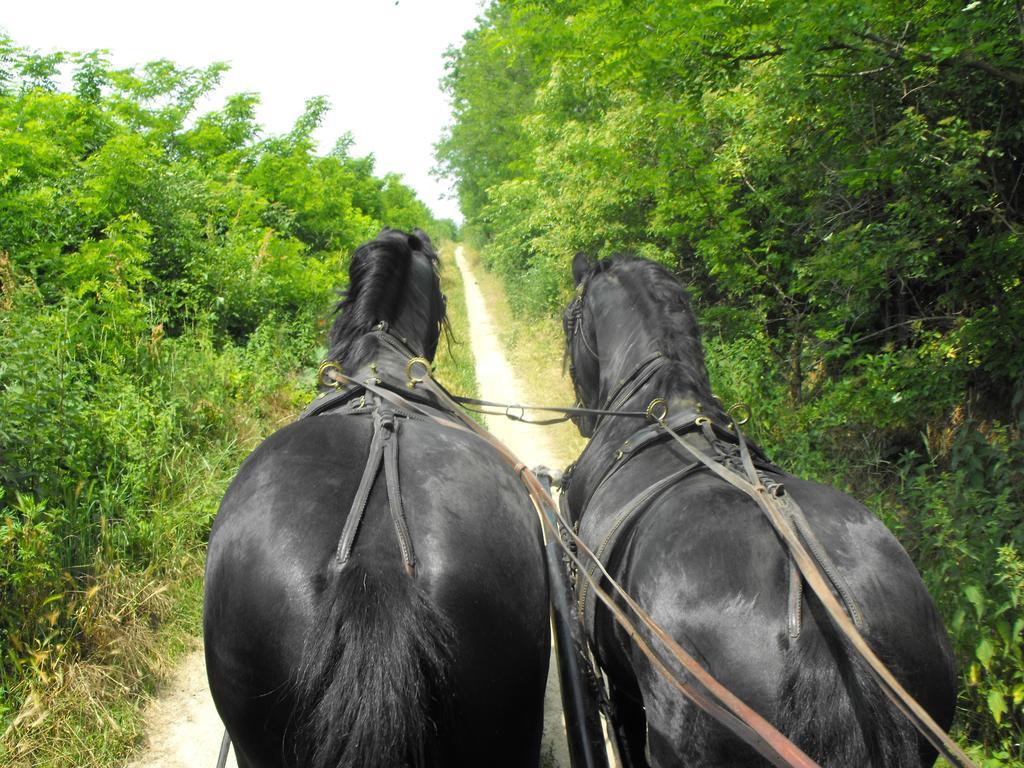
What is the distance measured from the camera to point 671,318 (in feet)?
10.8

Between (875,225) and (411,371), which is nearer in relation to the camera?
(411,371)

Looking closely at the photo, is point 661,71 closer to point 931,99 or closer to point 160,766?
point 931,99

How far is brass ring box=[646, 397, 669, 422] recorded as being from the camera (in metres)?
2.89

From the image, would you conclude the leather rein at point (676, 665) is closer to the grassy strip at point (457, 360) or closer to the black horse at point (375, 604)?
the black horse at point (375, 604)

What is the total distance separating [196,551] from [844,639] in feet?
14.4

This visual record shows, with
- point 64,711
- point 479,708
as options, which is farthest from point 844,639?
point 64,711

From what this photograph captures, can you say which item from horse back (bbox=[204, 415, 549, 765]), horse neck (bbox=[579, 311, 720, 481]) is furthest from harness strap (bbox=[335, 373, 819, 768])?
horse neck (bbox=[579, 311, 720, 481])

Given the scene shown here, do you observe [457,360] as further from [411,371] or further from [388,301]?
[411,371]

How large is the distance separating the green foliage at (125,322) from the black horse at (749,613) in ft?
9.54

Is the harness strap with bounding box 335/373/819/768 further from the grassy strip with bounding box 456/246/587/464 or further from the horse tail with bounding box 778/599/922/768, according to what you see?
the grassy strip with bounding box 456/246/587/464

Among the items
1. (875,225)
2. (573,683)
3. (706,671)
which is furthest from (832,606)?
(875,225)

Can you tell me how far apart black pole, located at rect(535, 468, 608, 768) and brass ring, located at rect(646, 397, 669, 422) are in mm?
603

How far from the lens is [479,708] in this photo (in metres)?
2.06

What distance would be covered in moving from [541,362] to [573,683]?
9321 millimetres
